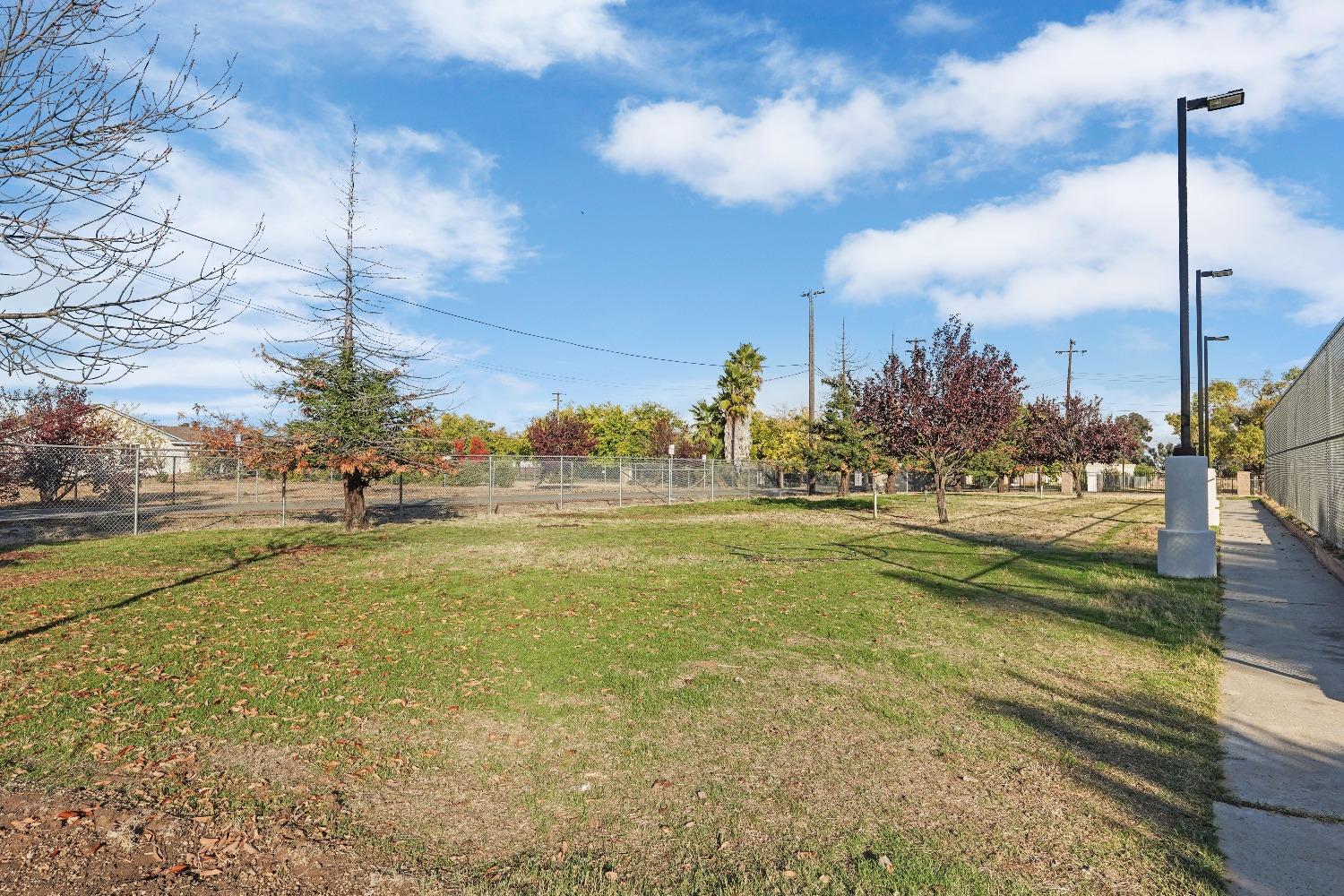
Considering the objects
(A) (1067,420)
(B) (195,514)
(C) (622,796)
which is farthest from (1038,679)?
(A) (1067,420)

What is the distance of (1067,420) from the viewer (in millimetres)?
41094

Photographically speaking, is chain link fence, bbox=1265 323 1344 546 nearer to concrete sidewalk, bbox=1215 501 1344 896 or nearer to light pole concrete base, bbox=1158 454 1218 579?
light pole concrete base, bbox=1158 454 1218 579

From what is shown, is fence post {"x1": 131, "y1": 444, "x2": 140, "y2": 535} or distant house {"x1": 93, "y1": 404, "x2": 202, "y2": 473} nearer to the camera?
fence post {"x1": 131, "y1": 444, "x2": 140, "y2": 535}

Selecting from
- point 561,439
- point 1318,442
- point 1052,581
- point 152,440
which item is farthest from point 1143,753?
point 561,439

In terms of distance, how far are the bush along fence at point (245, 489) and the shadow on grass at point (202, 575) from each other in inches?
130

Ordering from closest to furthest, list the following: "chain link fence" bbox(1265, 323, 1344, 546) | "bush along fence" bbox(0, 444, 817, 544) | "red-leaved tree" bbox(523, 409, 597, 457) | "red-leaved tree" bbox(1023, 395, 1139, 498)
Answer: "chain link fence" bbox(1265, 323, 1344, 546)
"bush along fence" bbox(0, 444, 817, 544)
"red-leaved tree" bbox(1023, 395, 1139, 498)
"red-leaved tree" bbox(523, 409, 597, 457)

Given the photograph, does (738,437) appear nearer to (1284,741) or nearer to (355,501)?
(355,501)

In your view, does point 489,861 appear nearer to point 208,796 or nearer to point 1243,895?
point 208,796

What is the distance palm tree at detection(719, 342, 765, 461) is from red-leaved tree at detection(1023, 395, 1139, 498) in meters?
16.6

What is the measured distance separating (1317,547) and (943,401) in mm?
10037

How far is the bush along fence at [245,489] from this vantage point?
1756 cm

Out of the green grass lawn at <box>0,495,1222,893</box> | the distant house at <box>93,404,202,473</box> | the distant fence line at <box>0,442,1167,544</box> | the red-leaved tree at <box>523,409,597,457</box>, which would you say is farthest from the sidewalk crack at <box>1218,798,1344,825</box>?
the red-leaved tree at <box>523,409,597,457</box>

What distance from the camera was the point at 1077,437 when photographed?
41000mm

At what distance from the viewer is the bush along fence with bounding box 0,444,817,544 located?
17.6 m
